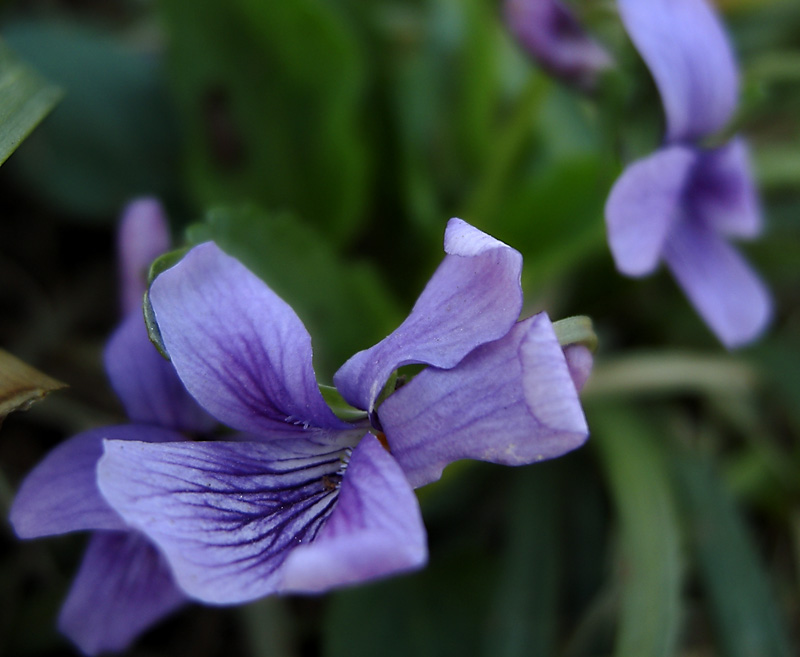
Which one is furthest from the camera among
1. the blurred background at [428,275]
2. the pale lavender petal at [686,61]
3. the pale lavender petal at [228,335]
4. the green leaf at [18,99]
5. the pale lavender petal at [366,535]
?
the blurred background at [428,275]

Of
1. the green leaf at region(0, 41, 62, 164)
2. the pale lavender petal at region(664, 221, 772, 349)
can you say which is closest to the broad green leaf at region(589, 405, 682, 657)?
the pale lavender petal at region(664, 221, 772, 349)

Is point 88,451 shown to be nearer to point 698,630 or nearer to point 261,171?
point 261,171

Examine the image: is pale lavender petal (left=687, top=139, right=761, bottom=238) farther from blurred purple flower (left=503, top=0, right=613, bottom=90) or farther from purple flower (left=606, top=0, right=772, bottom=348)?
blurred purple flower (left=503, top=0, right=613, bottom=90)

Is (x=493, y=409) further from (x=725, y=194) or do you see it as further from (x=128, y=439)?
(x=725, y=194)

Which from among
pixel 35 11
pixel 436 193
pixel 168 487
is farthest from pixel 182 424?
pixel 35 11

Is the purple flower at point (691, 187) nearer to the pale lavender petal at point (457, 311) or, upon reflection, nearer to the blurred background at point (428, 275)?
the blurred background at point (428, 275)

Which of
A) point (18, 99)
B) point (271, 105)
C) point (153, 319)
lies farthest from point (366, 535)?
point (271, 105)

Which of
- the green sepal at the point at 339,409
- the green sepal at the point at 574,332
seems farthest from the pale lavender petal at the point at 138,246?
the green sepal at the point at 574,332
